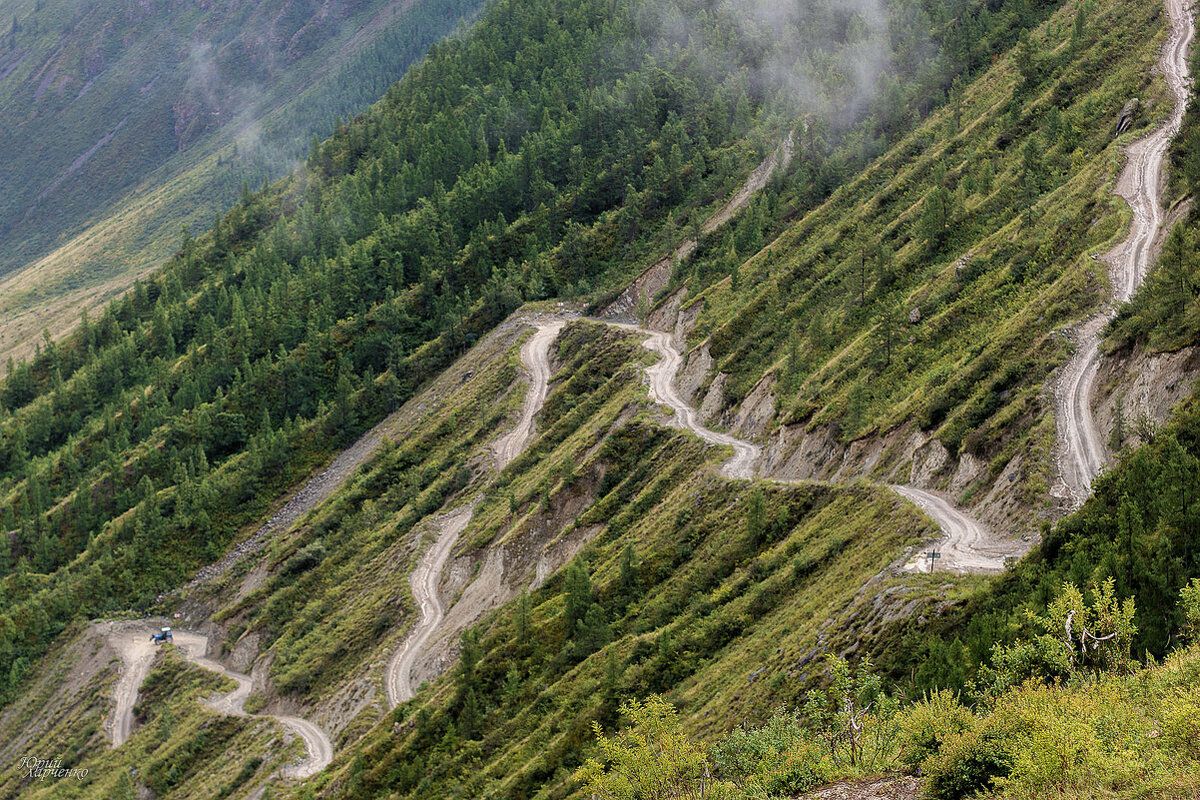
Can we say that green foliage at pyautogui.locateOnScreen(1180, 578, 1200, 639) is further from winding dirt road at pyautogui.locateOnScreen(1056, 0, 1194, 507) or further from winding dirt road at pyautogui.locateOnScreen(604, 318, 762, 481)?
winding dirt road at pyautogui.locateOnScreen(604, 318, 762, 481)

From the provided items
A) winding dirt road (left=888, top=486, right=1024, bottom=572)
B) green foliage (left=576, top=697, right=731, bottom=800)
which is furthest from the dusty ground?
winding dirt road (left=888, top=486, right=1024, bottom=572)

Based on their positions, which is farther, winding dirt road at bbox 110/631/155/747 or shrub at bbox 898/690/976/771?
winding dirt road at bbox 110/631/155/747

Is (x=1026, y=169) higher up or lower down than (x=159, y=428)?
lower down

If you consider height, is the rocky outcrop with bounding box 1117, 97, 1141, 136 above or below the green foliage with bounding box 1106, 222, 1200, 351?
below

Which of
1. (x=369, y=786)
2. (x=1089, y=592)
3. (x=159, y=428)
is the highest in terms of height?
(x=159, y=428)

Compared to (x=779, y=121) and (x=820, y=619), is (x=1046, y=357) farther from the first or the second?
(x=779, y=121)

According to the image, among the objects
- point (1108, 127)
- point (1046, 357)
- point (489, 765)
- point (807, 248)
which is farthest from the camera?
point (807, 248)

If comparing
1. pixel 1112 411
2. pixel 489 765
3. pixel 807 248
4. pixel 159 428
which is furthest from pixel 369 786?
pixel 159 428

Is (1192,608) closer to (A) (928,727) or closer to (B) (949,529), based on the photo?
(A) (928,727)
